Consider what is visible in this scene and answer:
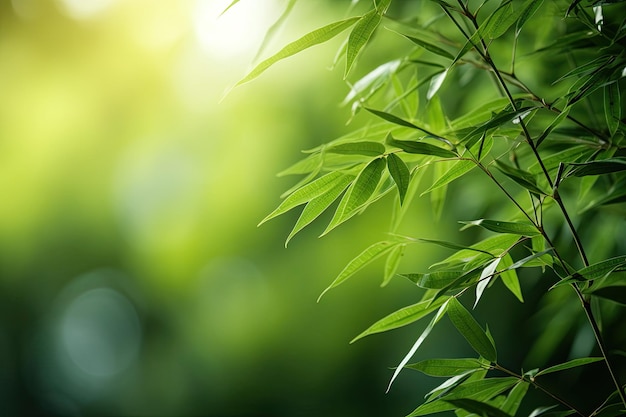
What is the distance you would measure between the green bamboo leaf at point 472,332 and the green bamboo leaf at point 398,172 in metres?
0.11

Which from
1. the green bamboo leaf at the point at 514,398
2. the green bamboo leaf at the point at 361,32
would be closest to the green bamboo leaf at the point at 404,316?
the green bamboo leaf at the point at 514,398

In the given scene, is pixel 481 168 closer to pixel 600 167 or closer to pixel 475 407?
pixel 600 167

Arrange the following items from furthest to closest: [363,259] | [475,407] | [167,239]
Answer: [167,239] → [363,259] → [475,407]

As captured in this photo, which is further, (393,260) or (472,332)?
(393,260)

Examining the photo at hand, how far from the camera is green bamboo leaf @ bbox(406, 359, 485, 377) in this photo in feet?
1.72

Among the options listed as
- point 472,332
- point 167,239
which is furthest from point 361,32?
point 167,239

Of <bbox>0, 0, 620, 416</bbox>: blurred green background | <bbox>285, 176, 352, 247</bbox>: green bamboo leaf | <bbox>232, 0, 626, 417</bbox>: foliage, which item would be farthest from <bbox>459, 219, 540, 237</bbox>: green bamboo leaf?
<bbox>0, 0, 620, 416</bbox>: blurred green background

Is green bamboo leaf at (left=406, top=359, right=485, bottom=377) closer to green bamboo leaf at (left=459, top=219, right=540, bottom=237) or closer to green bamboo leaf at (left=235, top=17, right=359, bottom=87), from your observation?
green bamboo leaf at (left=459, top=219, right=540, bottom=237)

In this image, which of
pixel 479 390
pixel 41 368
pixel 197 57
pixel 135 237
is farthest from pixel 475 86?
pixel 41 368

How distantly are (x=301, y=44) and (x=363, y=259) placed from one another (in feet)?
0.64

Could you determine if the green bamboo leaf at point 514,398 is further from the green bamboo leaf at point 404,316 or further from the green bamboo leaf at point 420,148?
the green bamboo leaf at point 420,148

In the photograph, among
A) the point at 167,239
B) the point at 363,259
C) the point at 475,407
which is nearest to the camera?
the point at 475,407

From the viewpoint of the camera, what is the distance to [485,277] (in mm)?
485

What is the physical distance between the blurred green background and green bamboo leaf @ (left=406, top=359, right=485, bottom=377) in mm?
1391
